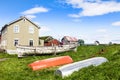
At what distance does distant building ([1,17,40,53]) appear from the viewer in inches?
2291

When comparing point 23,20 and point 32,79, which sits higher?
point 23,20

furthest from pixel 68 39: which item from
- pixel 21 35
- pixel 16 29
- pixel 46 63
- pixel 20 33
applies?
pixel 46 63

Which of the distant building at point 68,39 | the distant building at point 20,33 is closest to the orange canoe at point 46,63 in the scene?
the distant building at point 20,33

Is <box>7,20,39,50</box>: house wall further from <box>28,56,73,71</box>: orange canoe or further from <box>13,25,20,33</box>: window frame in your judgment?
<box>28,56,73,71</box>: orange canoe

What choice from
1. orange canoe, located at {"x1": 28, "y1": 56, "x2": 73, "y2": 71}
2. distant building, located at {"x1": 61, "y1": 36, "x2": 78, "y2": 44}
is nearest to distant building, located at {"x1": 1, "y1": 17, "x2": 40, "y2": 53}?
orange canoe, located at {"x1": 28, "y1": 56, "x2": 73, "y2": 71}

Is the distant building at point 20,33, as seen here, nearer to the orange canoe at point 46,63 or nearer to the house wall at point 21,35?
the house wall at point 21,35

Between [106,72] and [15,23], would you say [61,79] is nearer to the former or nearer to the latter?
[106,72]

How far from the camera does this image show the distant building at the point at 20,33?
58.2 metres

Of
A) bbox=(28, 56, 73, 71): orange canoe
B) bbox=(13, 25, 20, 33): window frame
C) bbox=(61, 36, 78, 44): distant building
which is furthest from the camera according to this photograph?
bbox=(61, 36, 78, 44): distant building

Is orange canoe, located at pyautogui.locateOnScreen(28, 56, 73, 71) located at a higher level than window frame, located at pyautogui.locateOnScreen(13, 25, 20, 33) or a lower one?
lower

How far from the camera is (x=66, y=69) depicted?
16.6 m

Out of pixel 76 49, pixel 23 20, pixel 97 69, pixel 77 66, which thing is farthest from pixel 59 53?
pixel 97 69

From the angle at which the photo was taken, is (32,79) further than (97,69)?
Yes

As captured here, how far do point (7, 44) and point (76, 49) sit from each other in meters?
18.6
